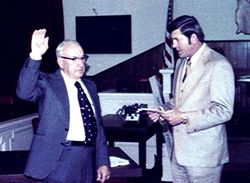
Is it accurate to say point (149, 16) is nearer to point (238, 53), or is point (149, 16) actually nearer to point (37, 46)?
point (238, 53)

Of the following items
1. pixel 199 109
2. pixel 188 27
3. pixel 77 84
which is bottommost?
pixel 199 109

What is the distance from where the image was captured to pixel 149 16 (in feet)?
35.2

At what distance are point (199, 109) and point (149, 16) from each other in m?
8.33

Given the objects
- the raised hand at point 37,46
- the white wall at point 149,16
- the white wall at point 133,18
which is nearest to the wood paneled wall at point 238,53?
the white wall at point 149,16

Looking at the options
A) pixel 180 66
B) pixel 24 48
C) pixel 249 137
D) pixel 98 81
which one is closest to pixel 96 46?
pixel 98 81

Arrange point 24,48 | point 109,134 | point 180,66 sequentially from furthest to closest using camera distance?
point 24,48
point 109,134
point 180,66

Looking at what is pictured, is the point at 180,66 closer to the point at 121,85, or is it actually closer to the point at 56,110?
the point at 56,110

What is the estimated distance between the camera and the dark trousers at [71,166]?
257 centimetres

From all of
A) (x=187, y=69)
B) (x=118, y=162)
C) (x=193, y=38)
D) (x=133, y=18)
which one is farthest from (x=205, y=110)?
(x=133, y=18)

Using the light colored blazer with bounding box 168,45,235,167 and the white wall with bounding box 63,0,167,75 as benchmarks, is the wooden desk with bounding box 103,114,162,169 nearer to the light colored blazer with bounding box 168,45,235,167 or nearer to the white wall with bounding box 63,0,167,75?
the light colored blazer with bounding box 168,45,235,167

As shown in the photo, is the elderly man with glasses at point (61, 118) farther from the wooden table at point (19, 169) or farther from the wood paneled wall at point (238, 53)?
the wood paneled wall at point (238, 53)

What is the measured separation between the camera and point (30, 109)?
652cm

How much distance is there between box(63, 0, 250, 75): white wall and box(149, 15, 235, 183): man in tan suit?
7930 mm

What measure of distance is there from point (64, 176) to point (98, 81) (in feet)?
28.0
